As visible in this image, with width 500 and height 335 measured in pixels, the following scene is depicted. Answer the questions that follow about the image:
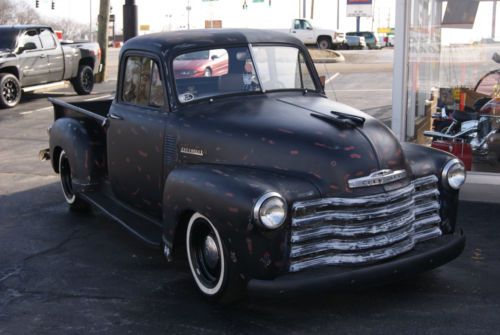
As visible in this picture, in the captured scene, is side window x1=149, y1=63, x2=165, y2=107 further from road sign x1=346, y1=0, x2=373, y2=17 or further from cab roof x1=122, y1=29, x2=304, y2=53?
road sign x1=346, y1=0, x2=373, y2=17

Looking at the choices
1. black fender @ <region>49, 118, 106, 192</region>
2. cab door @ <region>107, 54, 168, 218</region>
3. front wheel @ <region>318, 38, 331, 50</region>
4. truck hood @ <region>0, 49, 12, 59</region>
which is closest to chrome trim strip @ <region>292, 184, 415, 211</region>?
cab door @ <region>107, 54, 168, 218</region>

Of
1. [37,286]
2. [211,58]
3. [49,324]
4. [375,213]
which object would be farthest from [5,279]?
[375,213]

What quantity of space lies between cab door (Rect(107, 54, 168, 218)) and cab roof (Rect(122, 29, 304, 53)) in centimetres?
13

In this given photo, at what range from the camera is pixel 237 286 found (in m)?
4.64

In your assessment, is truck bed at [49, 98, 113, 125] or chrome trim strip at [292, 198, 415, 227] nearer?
chrome trim strip at [292, 198, 415, 227]

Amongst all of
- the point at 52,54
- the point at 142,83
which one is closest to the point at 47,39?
the point at 52,54

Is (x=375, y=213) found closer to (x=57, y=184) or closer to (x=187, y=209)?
(x=187, y=209)

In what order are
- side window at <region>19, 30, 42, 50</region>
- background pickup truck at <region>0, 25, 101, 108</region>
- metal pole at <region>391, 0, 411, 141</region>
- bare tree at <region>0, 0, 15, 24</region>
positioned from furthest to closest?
bare tree at <region>0, 0, 15, 24</region>
side window at <region>19, 30, 42, 50</region>
background pickup truck at <region>0, 25, 101, 108</region>
metal pole at <region>391, 0, 411, 141</region>

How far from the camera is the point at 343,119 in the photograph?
496 cm

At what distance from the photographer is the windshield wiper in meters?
4.88

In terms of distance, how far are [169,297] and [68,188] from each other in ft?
9.82

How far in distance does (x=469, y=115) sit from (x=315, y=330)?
5197mm

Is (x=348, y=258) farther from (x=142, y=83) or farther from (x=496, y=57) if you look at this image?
(x=496, y=57)

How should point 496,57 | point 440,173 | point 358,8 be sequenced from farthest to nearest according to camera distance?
point 358,8 < point 496,57 < point 440,173
